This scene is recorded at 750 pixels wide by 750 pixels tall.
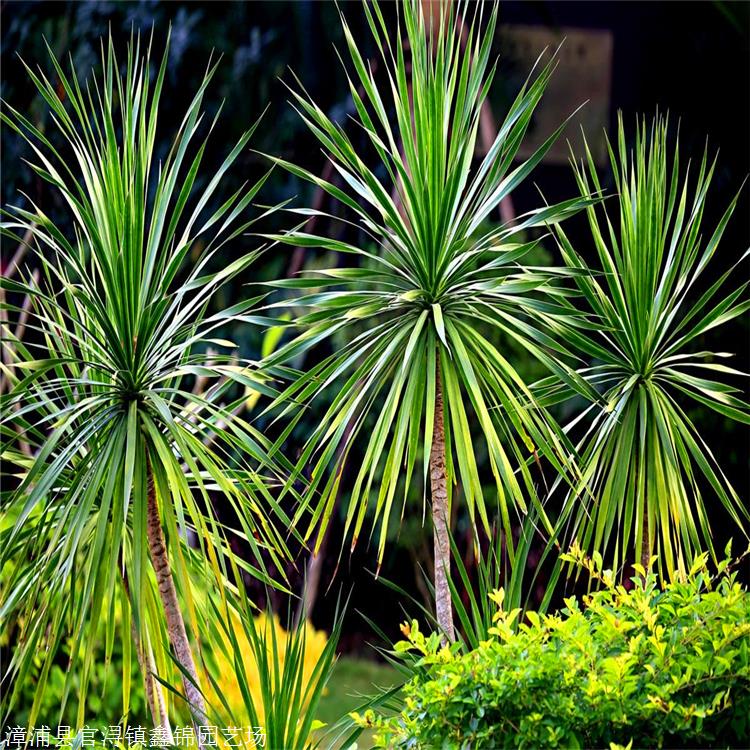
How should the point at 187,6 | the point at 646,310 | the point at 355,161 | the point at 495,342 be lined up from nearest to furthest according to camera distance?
the point at 355,161
the point at 646,310
the point at 495,342
the point at 187,6

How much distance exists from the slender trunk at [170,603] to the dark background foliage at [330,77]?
10.2 ft

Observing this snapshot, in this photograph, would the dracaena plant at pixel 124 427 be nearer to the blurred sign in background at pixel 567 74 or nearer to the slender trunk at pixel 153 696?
the slender trunk at pixel 153 696

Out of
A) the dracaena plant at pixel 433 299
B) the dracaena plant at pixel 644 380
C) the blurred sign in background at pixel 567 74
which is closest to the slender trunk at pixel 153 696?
the dracaena plant at pixel 433 299

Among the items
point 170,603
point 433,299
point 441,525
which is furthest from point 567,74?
point 170,603

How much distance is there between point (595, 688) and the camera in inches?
89.1

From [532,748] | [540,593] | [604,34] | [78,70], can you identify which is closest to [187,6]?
[78,70]

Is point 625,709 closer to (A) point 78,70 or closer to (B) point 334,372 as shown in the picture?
(B) point 334,372

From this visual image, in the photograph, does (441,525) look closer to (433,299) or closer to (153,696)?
(433,299)

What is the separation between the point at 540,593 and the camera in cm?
595

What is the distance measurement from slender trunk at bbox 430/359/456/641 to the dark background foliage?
2.94 m

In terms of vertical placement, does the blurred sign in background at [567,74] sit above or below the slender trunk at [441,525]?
above

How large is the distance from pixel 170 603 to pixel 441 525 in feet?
2.44

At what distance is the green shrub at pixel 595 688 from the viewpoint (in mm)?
2289

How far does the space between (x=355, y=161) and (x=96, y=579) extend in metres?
1.27
